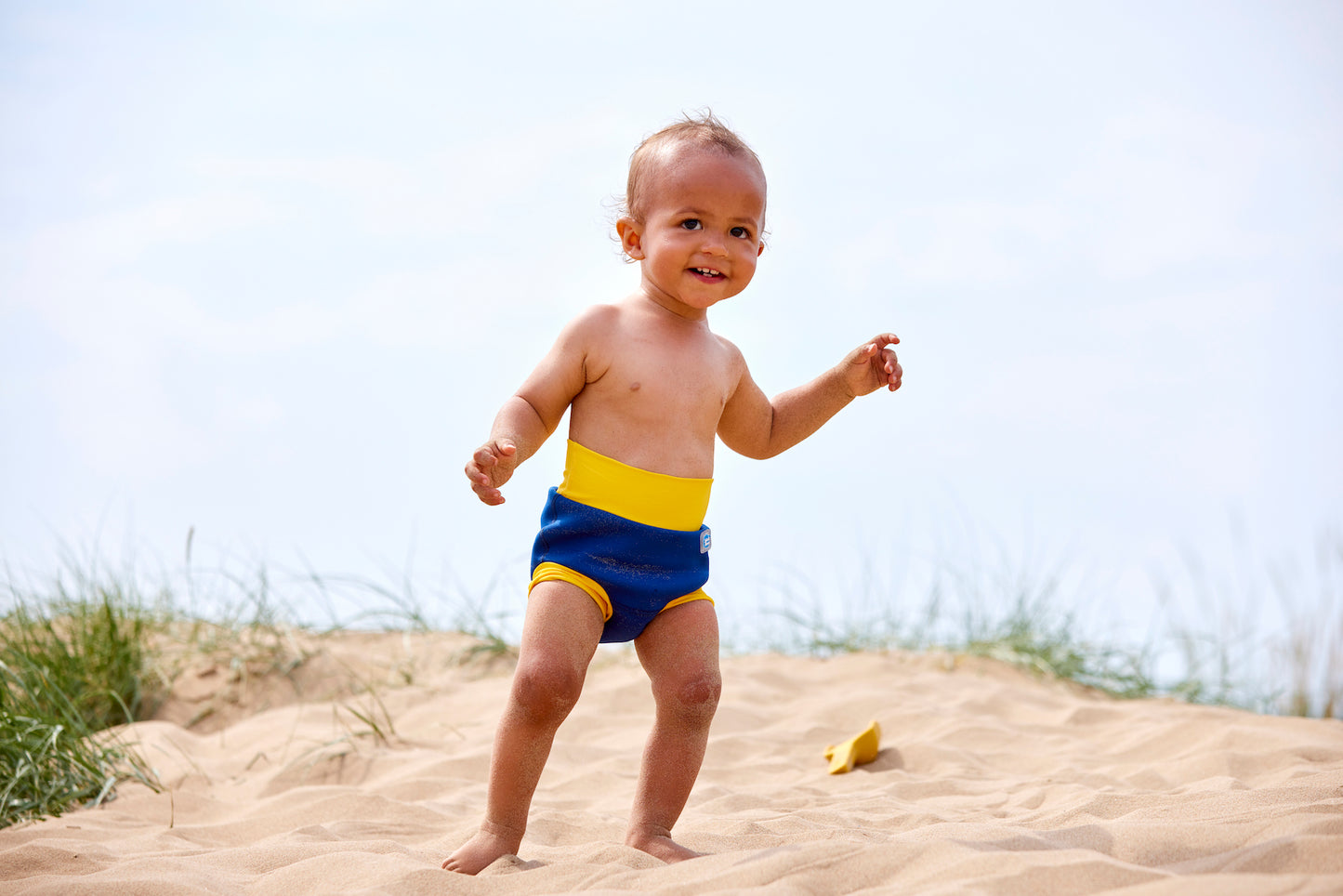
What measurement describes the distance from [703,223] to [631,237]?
225 millimetres

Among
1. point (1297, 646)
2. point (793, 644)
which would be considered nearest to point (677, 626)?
point (793, 644)

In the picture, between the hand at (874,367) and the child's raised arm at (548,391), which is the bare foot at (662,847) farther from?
the hand at (874,367)

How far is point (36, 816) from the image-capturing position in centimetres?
373

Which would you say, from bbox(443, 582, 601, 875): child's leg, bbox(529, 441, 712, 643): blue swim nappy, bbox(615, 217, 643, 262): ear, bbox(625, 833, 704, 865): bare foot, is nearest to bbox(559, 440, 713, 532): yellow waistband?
bbox(529, 441, 712, 643): blue swim nappy

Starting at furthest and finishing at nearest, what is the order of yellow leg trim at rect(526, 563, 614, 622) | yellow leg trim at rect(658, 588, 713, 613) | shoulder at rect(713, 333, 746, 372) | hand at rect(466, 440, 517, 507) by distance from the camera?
1. shoulder at rect(713, 333, 746, 372)
2. yellow leg trim at rect(658, 588, 713, 613)
3. yellow leg trim at rect(526, 563, 614, 622)
4. hand at rect(466, 440, 517, 507)

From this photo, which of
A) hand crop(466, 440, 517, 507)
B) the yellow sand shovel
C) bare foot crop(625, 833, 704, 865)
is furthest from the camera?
the yellow sand shovel

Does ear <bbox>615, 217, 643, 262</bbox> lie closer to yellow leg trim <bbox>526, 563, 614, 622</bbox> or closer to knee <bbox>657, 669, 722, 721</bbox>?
yellow leg trim <bbox>526, 563, 614, 622</bbox>

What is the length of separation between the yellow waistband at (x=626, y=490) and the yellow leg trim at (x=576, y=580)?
0.17m

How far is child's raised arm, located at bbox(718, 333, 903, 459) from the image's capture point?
313cm

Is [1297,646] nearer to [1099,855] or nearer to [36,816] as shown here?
[1099,855]

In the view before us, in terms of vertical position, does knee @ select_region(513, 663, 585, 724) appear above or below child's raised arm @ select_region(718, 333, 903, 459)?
below

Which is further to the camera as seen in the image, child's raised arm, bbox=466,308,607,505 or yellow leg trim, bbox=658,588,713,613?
yellow leg trim, bbox=658,588,713,613

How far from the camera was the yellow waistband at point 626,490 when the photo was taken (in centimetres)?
281

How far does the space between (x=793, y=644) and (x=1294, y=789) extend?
11.4 feet
